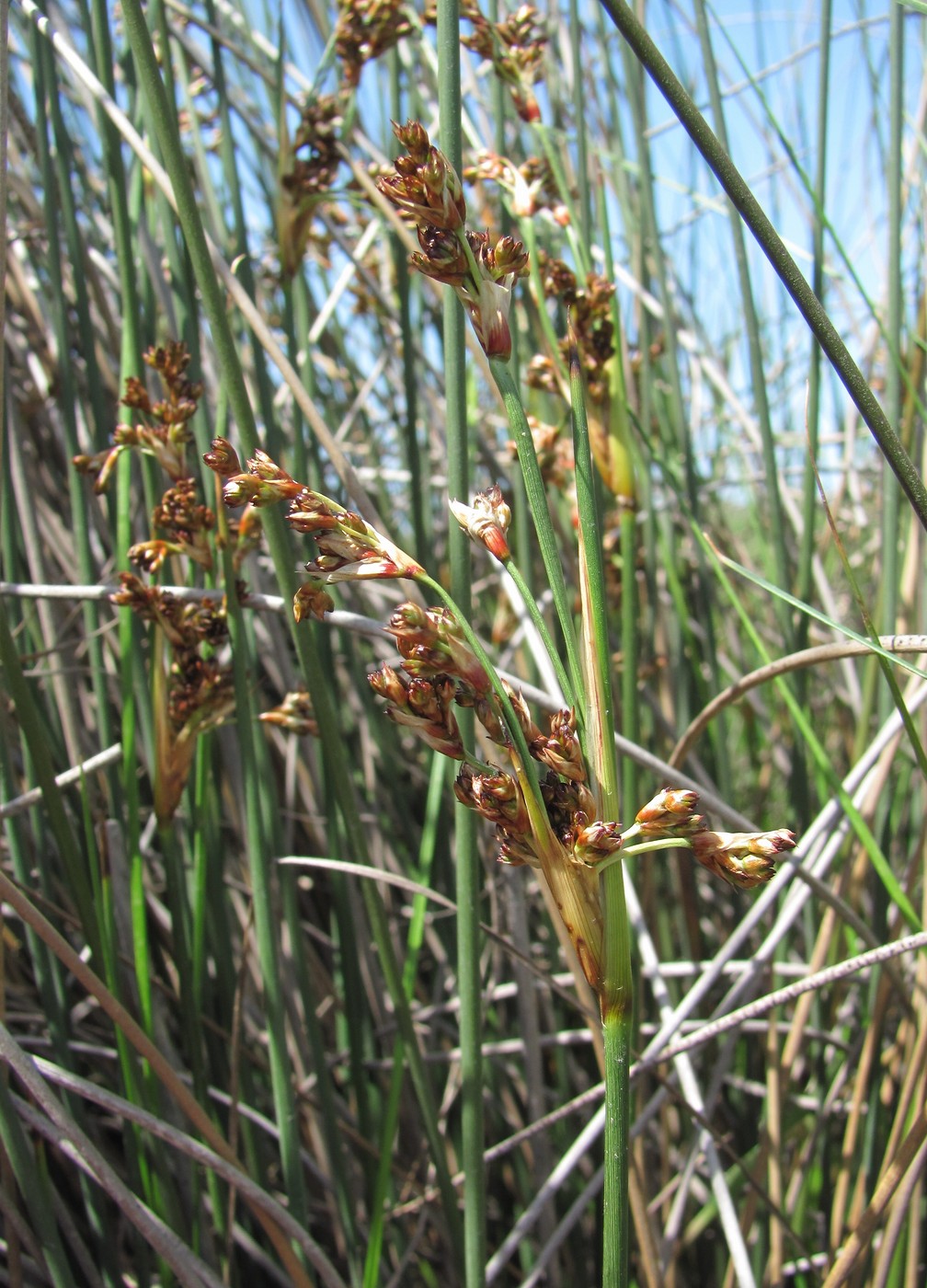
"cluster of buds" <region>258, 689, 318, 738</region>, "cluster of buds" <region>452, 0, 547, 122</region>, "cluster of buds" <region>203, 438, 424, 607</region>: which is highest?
"cluster of buds" <region>452, 0, 547, 122</region>

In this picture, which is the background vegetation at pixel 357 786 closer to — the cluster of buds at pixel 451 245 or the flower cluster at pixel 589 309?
the flower cluster at pixel 589 309

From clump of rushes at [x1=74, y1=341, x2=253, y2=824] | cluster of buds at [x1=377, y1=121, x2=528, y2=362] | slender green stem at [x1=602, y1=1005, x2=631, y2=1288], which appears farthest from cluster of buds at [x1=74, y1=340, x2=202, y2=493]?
slender green stem at [x1=602, y1=1005, x2=631, y2=1288]

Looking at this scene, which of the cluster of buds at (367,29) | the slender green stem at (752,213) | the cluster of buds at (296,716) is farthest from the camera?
the cluster of buds at (367,29)

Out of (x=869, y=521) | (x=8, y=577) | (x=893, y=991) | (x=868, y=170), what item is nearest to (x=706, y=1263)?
(x=893, y=991)

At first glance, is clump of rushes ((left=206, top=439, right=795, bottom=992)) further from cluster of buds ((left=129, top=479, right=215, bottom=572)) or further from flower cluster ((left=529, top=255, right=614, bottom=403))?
flower cluster ((left=529, top=255, right=614, bottom=403))

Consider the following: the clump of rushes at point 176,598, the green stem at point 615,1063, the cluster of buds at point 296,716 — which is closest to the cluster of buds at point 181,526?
the clump of rushes at point 176,598

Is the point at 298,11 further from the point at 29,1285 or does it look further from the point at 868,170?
the point at 29,1285
